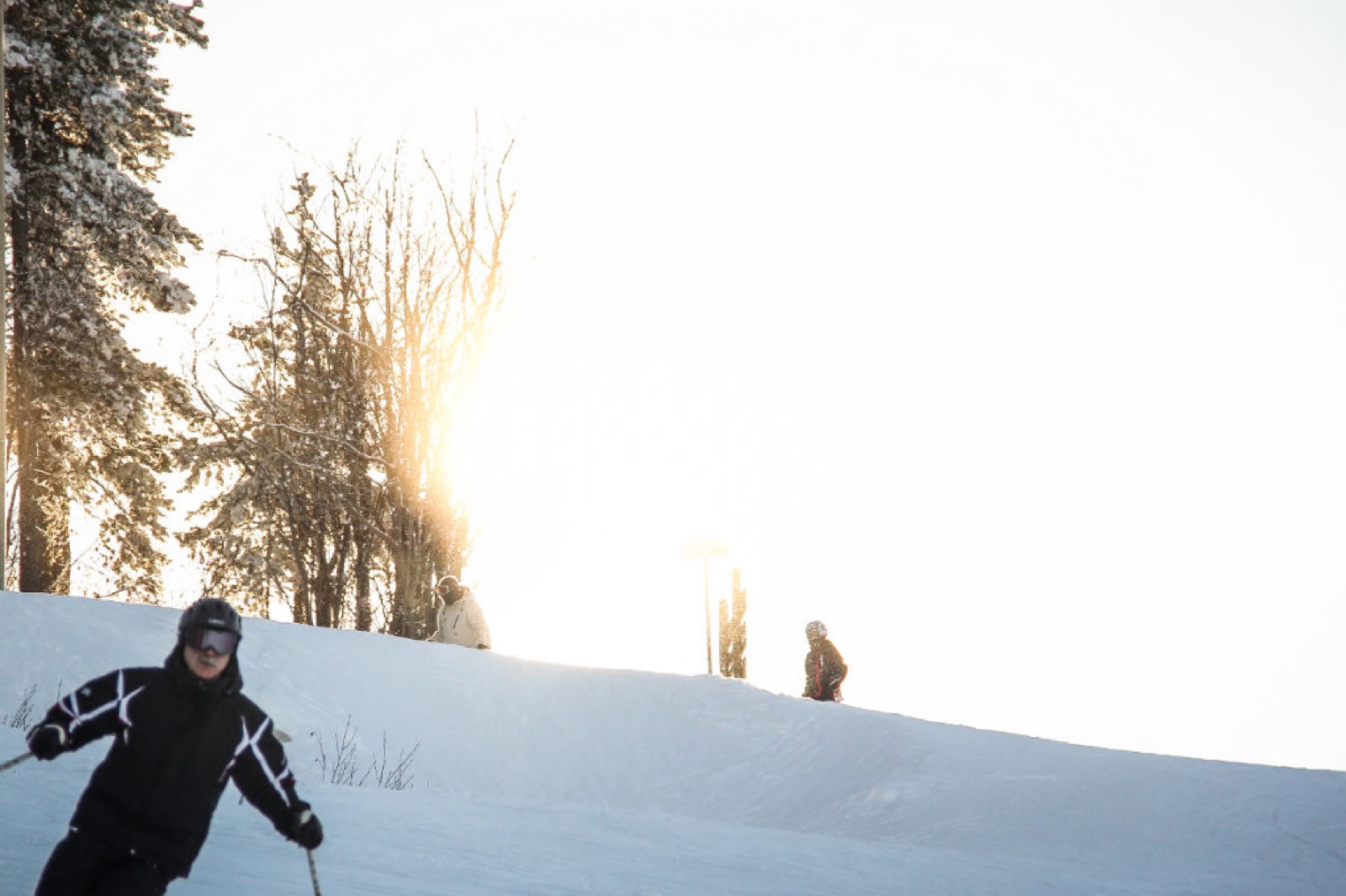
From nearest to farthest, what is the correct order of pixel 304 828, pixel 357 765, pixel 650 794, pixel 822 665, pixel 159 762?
pixel 159 762 < pixel 304 828 < pixel 357 765 < pixel 650 794 < pixel 822 665

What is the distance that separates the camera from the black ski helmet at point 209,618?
4371mm

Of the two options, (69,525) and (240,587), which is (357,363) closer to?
(69,525)

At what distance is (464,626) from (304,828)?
384 inches

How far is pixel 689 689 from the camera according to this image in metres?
13.0

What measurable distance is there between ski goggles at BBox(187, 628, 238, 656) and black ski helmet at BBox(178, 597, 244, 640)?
2 cm

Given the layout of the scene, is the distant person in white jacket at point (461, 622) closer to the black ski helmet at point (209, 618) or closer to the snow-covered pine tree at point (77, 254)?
the snow-covered pine tree at point (77, 254)

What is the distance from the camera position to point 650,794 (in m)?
11.2

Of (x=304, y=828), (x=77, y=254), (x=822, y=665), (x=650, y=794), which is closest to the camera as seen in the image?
(x=304, y=828)

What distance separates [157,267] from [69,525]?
4508 millimetres

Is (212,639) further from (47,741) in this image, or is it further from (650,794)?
(650,794)

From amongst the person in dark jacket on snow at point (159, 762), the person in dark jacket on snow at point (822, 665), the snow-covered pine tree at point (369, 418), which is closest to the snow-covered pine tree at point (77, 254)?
the snow-covered pine tree at point (369, 418)

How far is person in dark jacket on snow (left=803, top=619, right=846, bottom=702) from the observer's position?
42.6 feet

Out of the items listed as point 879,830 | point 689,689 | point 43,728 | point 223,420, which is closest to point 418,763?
point 689,689

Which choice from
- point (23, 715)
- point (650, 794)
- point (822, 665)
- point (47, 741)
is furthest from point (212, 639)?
point (822, 665)
